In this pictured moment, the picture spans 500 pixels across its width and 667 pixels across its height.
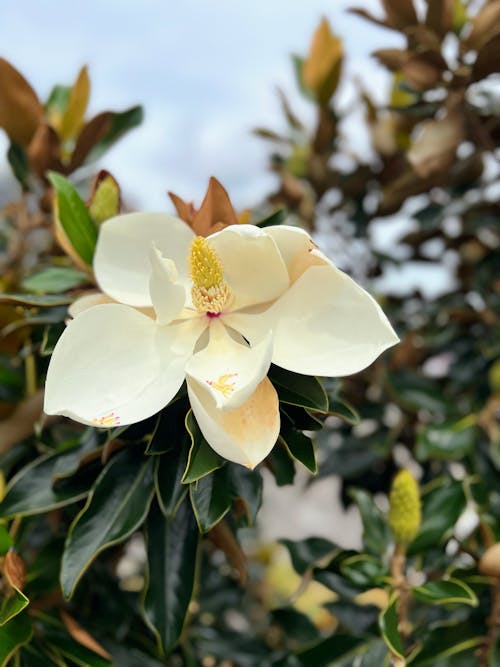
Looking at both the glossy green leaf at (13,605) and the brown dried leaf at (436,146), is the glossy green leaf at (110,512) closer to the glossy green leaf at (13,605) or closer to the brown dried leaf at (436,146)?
the glossy green leaf at (13,605)

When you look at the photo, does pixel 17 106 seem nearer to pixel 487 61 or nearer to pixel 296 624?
pixel 487 61

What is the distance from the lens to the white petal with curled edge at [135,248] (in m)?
0.62

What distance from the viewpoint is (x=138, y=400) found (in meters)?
0.53

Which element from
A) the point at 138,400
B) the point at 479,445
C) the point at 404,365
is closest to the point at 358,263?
the point at 404,365

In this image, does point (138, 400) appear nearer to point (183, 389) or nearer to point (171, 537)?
point (183, 389)

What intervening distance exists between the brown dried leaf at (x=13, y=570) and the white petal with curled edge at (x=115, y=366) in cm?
19

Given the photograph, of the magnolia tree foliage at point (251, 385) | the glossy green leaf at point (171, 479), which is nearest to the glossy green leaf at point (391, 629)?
the magnolia tree foliage at point (251, 385)

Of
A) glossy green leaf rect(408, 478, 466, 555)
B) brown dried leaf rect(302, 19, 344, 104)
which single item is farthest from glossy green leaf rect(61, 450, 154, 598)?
brown dried leaf rect(302, 19, 344, 104)

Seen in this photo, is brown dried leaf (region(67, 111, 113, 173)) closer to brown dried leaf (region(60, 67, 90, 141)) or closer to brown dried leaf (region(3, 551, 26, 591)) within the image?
brown dried leaf (region(60, 67, 90, 141))

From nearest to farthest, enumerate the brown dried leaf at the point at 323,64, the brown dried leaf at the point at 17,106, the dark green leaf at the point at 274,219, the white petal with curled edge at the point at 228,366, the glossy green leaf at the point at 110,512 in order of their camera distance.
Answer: the white petal with curled edge at the point at 228,366
the glossy green leaf at the point at 110,512
the dark green leaf at the point at 274,219
the brown dried leaf at the point at 17,106
the brown dried leaf at the point at 323,64

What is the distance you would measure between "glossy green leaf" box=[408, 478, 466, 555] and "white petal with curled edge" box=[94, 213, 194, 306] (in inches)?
15.9

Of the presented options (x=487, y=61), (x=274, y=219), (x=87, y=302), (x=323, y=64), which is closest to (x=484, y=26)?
(x=487, y=61)

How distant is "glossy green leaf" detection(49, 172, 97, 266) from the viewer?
Answer: 69 centimetres

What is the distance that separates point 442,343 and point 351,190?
0.34 meters
